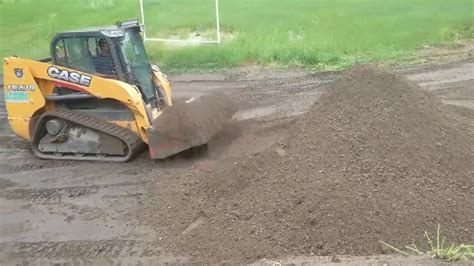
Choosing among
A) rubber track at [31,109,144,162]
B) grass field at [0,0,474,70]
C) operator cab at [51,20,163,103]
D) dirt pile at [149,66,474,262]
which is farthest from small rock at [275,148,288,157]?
grass field at [0,0,474,70]

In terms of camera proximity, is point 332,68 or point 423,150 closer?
point 423,150

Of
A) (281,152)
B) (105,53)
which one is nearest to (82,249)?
(281,152)

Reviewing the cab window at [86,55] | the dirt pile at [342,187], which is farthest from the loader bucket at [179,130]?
the cab window at [86,55]

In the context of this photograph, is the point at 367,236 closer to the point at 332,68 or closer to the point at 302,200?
the point at 302,200

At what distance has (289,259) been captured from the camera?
5.43m

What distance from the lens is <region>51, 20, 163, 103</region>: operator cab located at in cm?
907

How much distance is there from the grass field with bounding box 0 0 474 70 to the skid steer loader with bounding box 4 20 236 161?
592 centimetres

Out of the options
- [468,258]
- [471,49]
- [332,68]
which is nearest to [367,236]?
[468,258]

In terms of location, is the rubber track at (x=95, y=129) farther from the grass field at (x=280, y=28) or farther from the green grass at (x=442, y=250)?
the grass field at (x=280, y=28)

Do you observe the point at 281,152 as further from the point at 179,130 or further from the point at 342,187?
the point at 179,130

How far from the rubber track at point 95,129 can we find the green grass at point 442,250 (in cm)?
454

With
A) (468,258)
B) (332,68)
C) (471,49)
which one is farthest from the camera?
(471,49)

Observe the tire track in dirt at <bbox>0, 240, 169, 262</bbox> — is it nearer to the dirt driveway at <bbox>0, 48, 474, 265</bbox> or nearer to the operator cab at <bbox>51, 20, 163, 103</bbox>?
the dirt driveway at <bbox>0, 48, 474, 265</bbox>

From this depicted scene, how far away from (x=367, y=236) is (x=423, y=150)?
1.60m
